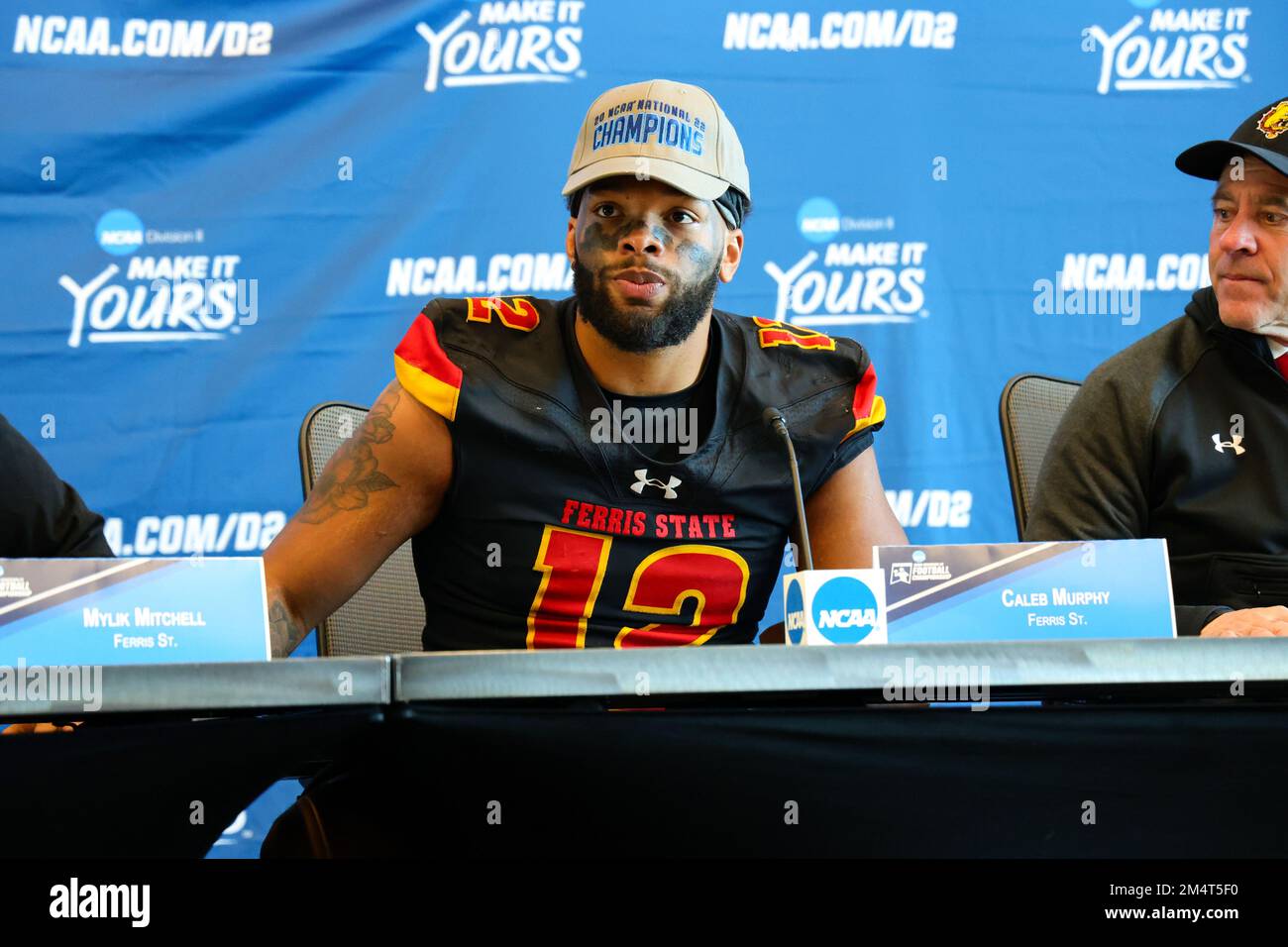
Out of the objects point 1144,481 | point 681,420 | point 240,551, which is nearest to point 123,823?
point 681,420

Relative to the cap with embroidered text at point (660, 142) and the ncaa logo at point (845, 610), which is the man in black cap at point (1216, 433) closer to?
the cap with embroidered text at point (660, 142)

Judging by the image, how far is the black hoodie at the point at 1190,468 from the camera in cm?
184

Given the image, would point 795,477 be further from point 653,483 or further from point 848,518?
point 848,518

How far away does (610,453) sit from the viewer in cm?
180

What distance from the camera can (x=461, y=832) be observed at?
97 cm

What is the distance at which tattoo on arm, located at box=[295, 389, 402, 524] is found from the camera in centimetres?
176

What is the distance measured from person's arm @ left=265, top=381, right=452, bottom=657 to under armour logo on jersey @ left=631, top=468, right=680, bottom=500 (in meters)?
0.26

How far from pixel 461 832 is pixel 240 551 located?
78.7 inches

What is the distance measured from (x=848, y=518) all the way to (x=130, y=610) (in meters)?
1.13

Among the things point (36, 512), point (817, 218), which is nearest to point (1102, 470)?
point (817, 218)

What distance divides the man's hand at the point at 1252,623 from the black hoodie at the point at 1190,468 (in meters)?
0.37

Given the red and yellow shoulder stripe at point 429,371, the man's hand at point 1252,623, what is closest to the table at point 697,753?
the man's hand at point 1252,623

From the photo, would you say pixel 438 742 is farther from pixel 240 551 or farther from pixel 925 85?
pixel 925 85

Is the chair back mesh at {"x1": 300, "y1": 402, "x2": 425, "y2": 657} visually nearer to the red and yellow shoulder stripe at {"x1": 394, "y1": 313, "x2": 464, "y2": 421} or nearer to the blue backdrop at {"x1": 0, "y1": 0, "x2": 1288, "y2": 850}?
the red and yellow shoulder stripe at {"x1": 394, "y1": 313, "x2": 464, "y2": 421}
